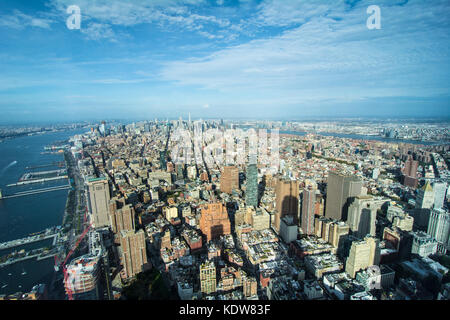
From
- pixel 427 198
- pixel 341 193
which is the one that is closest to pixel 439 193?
pixel 427 198

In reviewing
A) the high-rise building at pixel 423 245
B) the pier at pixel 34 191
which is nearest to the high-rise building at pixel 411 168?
the high-rise building at pixel 423 245

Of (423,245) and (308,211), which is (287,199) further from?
(423,245)

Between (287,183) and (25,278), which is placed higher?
(287,183)

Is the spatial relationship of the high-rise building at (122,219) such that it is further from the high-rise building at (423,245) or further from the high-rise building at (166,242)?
the high-rise building at (423,245)

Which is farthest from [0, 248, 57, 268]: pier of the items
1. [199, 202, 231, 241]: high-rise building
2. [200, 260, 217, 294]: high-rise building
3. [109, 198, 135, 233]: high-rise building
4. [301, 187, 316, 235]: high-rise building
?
[301, 187, 316, 235]: high-rise building
